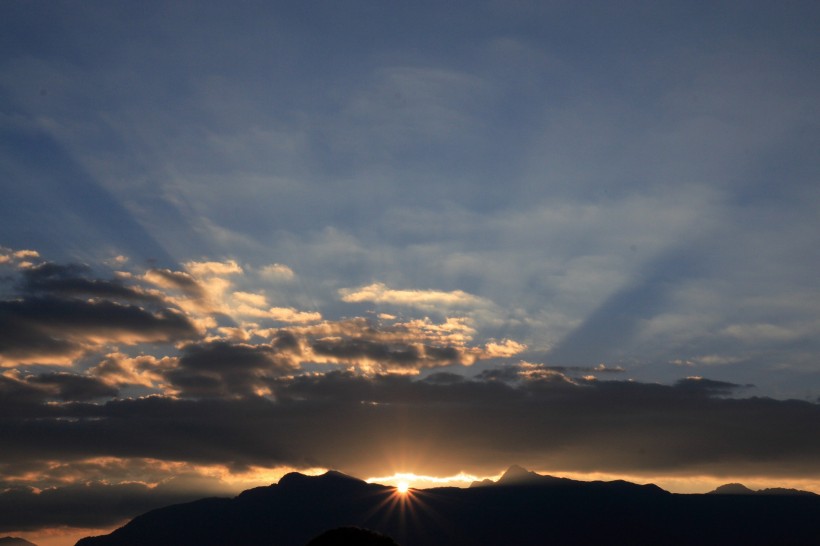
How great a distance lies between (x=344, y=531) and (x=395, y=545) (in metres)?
7.54

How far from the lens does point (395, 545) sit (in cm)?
8762

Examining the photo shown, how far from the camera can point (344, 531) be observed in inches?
3597
